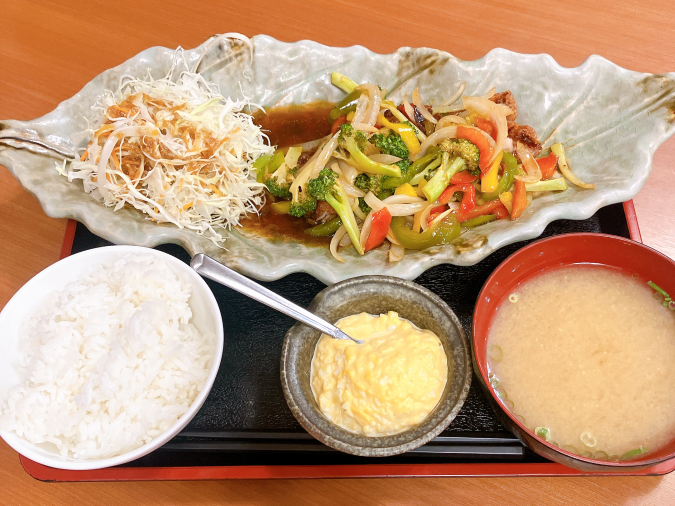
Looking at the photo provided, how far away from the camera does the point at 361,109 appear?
2.70 m

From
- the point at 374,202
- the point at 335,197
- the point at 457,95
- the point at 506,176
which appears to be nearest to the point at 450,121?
the point at 457,95

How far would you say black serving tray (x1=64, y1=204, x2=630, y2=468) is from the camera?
203 centimetres

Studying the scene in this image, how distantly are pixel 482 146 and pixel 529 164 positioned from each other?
0.33 metres

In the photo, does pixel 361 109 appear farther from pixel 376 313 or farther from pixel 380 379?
pixel 380 379

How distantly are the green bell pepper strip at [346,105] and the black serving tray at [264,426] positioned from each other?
1.23m

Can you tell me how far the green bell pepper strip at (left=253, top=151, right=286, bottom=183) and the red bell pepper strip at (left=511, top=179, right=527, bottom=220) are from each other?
1.32m

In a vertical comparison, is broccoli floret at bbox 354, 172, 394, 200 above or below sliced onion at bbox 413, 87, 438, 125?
below

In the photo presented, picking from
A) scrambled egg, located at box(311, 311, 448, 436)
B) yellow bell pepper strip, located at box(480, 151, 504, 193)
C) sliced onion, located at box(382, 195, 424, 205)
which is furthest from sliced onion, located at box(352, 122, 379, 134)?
scrambled egg, located at box(311, 311, 448, 436)

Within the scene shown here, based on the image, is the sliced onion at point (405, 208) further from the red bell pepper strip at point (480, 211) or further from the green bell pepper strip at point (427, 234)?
the red bell pepper strip at point (480, 211)

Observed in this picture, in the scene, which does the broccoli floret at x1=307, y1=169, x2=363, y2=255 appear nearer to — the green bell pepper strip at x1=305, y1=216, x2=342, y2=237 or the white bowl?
the green bell pepper strip at x1=305, y1=216, x2=342, y2=237

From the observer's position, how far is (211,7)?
3535 mm

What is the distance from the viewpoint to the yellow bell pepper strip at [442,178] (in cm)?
245

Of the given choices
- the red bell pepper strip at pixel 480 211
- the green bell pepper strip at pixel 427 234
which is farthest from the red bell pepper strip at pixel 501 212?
the green bell pepper strip at pixel 427 234

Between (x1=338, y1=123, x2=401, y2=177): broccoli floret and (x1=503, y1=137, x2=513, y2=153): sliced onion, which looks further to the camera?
(x1=503, y1=137, x2=513, y2=153): sliced onion
